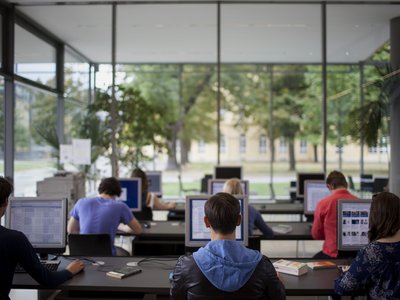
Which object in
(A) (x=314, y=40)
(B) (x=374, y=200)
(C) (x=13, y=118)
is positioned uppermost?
(A) (x=314, y=40)

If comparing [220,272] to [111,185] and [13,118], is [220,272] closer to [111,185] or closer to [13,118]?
[111,185]

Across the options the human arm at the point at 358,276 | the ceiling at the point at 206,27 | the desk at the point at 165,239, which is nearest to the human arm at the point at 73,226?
the desk at the point at 165,239

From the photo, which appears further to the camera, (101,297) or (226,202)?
(101,297)

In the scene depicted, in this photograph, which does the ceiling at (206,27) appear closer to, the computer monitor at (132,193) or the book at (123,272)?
the computer monitor at (132,193)

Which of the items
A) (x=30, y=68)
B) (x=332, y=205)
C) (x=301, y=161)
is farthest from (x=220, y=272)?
(x=301, y=161)

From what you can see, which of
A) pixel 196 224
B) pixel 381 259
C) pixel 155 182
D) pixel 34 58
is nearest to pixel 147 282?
pixel 196 224

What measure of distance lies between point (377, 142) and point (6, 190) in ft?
21.7

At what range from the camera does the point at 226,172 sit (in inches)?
288

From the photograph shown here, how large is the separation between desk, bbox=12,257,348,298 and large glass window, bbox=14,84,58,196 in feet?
16.5

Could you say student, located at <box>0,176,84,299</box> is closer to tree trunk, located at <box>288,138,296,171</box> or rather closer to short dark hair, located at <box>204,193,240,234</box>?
short dark hair, located at <box>204,193,240,234</box>

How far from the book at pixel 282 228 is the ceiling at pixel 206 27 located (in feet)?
13.1

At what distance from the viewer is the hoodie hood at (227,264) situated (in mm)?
2070

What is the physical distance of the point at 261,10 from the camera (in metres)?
7.91

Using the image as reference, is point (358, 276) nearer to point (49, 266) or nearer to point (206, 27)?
point (49, 266)
